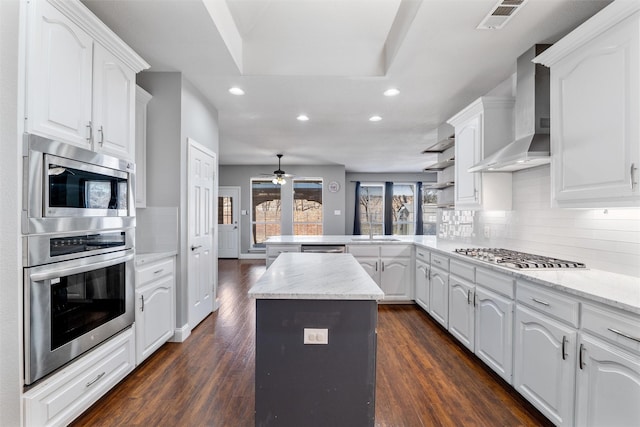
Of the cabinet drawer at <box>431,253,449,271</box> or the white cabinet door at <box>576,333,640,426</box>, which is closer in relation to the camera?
the white cabinet door at <box>576,333,640,426</box>

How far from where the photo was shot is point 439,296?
3258 mm

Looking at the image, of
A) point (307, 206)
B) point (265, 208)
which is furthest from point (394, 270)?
point (265, 208)

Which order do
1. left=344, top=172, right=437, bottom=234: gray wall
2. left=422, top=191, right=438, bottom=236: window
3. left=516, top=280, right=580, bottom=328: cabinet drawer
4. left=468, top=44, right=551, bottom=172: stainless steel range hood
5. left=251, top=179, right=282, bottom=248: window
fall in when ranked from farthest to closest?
left=344, top=172, right=437, bottom=234: gray wall
left=422, top=191, right=438, bottom=236: window
left=251, top=179, right=282, bottom=248: window
left=468, top=44, right=551, bottom=172: stainless steel range hood
left=516, top=280, right=580, bottom=328: cabinet drawer

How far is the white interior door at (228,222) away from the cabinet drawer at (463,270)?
6.24 m

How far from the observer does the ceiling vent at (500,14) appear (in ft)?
6.04

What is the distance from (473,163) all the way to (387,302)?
214cm

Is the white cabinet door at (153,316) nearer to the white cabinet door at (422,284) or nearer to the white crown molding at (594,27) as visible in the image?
the white cabinet door at (422,284)

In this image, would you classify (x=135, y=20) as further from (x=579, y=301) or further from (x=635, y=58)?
(x=579, y=301)

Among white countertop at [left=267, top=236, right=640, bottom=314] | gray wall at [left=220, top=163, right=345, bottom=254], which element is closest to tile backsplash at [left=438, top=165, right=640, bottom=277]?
white countertop at [left=267, top=236, right=640, bottom=314]

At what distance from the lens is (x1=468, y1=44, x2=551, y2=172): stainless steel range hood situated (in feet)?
7.19

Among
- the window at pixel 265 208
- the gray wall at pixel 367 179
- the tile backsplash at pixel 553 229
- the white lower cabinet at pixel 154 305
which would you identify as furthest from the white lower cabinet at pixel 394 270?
the gray wall at pixel 367 179

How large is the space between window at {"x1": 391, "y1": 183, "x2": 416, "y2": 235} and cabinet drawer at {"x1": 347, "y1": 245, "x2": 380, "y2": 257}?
566 cm

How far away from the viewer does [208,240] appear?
11.8 feet

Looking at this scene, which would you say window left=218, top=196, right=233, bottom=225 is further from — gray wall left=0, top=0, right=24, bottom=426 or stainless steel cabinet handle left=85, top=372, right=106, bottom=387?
Result: gray wall left=0, top=0, right=24, bottom=426
